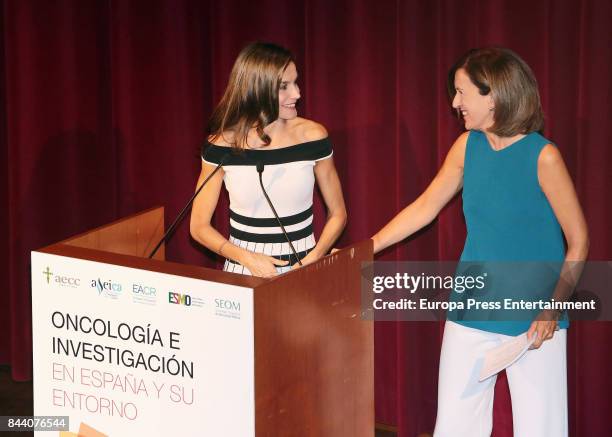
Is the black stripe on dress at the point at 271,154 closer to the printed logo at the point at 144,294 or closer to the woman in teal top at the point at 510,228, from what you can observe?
the woman in teal top at the point at 510,228

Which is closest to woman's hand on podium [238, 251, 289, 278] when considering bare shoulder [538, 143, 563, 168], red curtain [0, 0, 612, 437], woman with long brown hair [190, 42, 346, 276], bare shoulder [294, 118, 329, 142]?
woman with long brown hair [190, 42, 346, 276]

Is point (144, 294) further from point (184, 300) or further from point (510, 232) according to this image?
point (510, 232)

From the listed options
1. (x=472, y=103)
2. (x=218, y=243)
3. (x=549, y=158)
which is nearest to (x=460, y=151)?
(x=472, y=103)

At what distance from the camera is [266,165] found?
318 cm

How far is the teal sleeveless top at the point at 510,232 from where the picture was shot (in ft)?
9.18

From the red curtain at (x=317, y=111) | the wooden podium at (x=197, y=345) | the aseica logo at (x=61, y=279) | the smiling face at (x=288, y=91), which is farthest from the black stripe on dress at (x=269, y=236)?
the aseica logo at (x=61, y=279)

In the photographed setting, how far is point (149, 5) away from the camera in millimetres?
4312

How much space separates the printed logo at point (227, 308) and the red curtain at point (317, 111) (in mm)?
1516

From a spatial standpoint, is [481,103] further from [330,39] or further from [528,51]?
[330,39]

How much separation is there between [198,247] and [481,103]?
183 centimetres

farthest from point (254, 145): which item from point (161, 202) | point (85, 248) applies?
point (161, 202)

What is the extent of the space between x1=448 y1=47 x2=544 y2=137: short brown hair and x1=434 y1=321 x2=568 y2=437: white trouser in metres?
0.56

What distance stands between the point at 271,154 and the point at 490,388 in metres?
0.95

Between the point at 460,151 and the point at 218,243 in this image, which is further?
the point at 218,243
